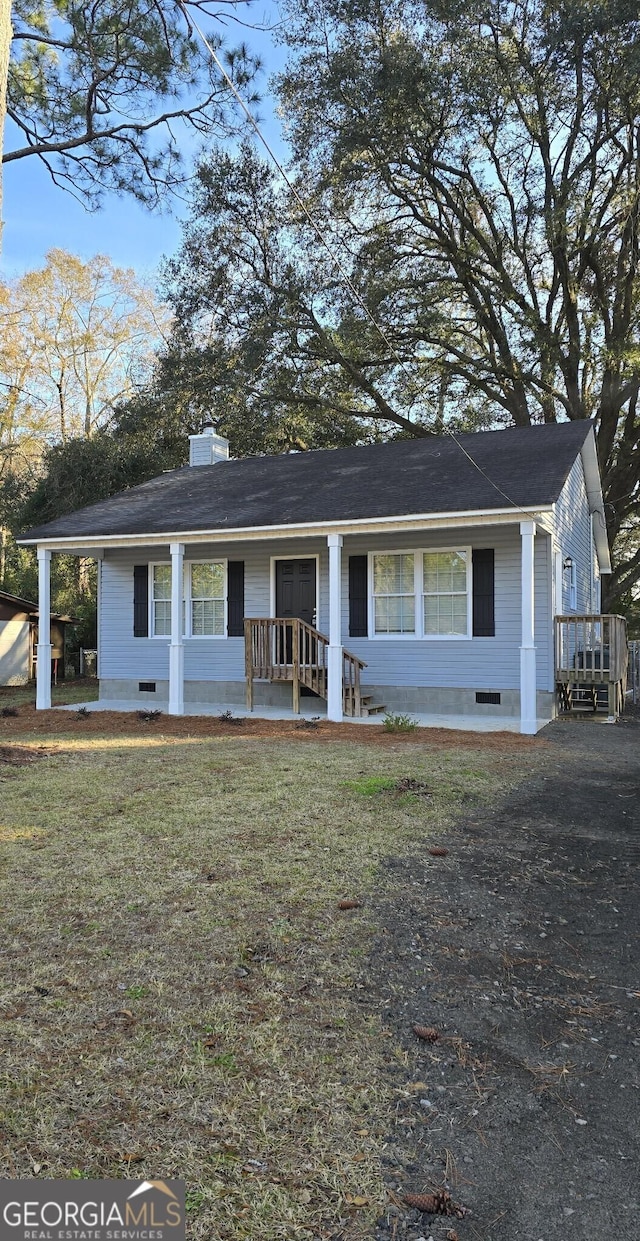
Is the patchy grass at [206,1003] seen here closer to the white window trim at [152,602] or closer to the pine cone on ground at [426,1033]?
the pine cone on ground at [426,1033]

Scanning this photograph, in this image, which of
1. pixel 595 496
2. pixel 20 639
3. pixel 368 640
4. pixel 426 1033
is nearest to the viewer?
pixel 426 1033

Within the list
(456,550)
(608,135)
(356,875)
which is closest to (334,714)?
(456,550)

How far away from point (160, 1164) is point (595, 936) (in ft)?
7.72

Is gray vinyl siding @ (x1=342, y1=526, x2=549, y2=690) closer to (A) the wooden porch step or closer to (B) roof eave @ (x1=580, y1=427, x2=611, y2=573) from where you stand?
(A) the wooden porch step

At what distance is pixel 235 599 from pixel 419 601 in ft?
11.7

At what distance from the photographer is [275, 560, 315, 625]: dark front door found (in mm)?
13516

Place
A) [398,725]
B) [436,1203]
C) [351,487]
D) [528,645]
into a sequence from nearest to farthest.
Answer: [436,1203] → [398,725] → [528,645] → [351,487]

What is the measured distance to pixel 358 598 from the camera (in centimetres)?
1306

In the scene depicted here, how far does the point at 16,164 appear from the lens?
12484 millimetres

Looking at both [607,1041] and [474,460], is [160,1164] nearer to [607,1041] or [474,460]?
[607,1041]

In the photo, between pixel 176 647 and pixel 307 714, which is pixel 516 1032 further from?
pixel 176 647

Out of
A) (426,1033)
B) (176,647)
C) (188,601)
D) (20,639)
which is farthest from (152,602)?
(426,1033)

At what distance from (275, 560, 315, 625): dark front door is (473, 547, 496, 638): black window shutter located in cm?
298

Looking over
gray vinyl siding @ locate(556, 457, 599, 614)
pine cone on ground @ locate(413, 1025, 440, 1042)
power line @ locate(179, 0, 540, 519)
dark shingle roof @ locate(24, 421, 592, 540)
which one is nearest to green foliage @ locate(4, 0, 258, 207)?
power line @ locate(179, 0, 540, 519)
